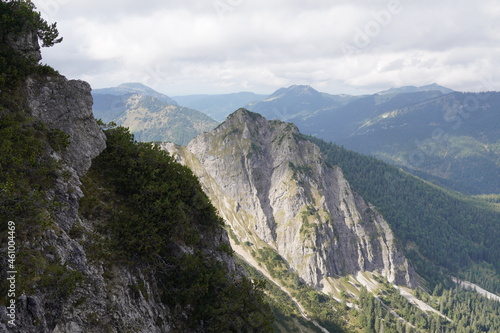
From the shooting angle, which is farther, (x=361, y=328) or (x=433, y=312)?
(x=433, y=312)

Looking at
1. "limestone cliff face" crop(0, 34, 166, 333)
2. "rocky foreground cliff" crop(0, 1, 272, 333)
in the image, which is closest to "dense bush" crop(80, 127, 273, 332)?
"rocky foreground cliff" crop(0, 1, 272, 333)

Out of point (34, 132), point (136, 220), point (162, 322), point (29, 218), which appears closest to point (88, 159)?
point (34, 132)

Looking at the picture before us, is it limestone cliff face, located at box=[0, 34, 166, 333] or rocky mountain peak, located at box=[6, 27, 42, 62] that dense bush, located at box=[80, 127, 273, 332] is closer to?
limestone cliff face, located at box=[0, 34, 166, 333]

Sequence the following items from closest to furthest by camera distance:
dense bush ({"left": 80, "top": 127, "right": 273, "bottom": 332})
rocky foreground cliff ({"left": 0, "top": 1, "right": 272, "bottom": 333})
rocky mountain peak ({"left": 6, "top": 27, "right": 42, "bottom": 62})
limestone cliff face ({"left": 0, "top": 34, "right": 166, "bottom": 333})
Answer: limestone cliff face ({"left": 0, "top": 34, "right": 166, "bottom": 333}) → rocky foreground cliff ({"left": 0, "top": 1, "right": 272, "bottom": 333}) → dense bush ({"left": 80, "top": 127, "right": 273, "bottom": 332}) → rocky mountain peak ({"left": 6, "top": 27, "right": 42, "bottom": 62})

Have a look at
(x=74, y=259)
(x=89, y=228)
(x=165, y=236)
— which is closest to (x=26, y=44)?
(x=89, y=228)

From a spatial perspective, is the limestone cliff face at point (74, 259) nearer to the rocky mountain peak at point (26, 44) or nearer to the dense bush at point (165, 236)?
the rocky mountain peak at point (26, 44)

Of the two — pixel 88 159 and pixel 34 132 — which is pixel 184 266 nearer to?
pixel 88 159

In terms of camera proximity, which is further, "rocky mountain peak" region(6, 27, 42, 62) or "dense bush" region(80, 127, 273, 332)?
"rocky mountain peak" region(6, 27, 42, 62)

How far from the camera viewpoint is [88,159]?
36.4 meters

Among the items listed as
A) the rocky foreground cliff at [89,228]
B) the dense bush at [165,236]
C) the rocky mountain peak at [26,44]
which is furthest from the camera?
the rocky mountain peak at [26,44]

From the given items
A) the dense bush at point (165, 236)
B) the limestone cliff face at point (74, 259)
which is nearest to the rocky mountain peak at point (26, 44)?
the limestone cliff face at point (74, 259)

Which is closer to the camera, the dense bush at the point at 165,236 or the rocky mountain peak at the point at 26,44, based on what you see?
the dense bush at the point at 165,236

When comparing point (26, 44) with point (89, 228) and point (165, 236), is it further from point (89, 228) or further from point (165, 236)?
point (165, 236)

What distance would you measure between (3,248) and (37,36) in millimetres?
33541
